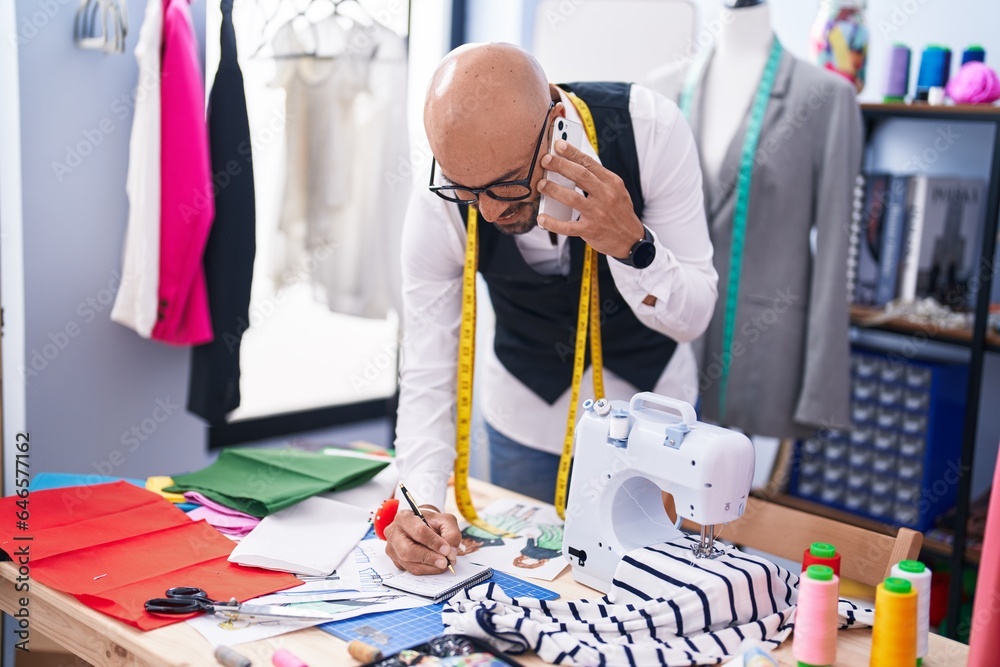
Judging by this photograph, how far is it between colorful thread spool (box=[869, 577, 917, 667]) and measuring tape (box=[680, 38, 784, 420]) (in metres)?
1.55

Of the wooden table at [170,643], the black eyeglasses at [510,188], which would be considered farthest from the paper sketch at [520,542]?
the black eyeglasses at [510,188]

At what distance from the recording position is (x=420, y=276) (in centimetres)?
202

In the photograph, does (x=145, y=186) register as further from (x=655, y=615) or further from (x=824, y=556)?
(x=824, y=556)

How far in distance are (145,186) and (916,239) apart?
2.39 metres

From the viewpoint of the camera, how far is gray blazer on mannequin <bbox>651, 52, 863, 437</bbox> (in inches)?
106

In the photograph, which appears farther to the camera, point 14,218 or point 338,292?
point 338,292

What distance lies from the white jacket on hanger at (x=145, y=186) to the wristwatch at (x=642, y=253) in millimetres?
1573

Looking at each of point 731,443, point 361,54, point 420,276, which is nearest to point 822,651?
point 731,443

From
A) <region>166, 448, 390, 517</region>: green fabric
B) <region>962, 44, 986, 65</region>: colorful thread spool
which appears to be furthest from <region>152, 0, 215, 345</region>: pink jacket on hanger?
<region>962, 44, 986, 65</region>: colorful thread spool

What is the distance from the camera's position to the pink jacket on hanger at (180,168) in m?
2.69

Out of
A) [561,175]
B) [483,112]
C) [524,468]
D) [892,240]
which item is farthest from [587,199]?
[892,240]

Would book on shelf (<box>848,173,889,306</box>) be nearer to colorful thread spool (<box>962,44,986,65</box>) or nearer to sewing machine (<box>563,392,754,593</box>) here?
colorful thread spool (<box>962,44,986,65</box>)

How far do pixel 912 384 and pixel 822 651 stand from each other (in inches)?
73.0

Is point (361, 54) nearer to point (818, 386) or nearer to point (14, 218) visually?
point (14, 218)
